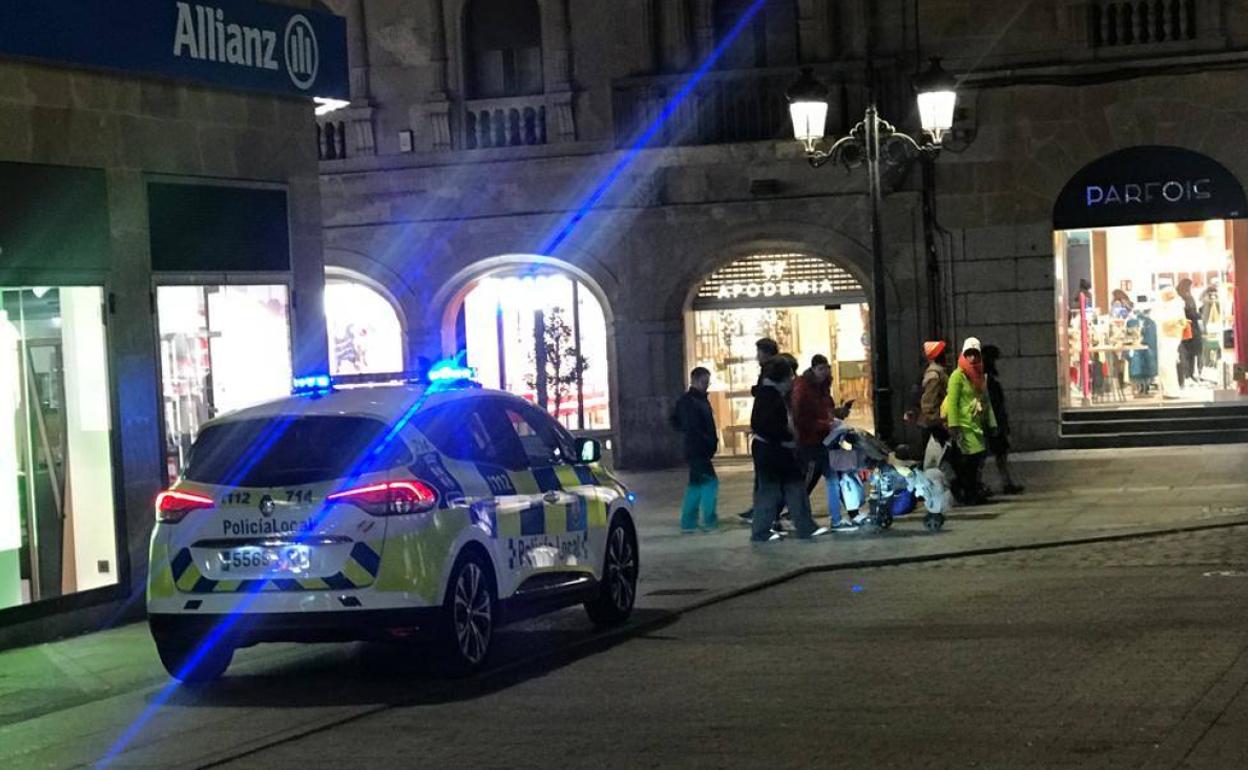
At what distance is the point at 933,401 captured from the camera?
20172 millimetres

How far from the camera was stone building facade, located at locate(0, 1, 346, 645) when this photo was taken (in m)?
13.4

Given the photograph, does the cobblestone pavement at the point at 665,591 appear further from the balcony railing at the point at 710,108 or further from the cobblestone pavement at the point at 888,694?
the balcony railing at the point at 710,108

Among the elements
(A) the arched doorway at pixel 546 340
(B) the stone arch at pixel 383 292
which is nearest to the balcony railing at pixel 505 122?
(A) the arched doorway at pixel 546 340

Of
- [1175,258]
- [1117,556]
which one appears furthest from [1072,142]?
[1117,556]

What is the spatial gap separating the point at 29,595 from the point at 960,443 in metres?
9.92

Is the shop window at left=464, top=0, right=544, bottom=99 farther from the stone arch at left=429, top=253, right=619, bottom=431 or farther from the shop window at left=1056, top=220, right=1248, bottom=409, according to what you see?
the shop window at left=1056, top=220, right=1248, bottom=409

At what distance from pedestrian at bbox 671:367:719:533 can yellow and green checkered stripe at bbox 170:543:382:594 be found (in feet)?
28.2

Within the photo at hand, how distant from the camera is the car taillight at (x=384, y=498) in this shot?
10688mm

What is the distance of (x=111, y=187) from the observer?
14.2 meters

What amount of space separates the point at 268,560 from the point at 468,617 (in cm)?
113

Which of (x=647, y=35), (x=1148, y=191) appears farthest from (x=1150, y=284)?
(x=647, y=35)

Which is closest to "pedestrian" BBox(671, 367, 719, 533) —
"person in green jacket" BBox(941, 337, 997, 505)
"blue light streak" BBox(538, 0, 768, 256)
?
"person in green jacket" BBox(941, 337, 997, 505)

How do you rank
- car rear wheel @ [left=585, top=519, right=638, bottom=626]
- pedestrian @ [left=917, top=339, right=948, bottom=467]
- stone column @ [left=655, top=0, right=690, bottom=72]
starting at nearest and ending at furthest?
1. car rear wheel @ [left=585, top=519, right=638, bottom=626]
2. pedestrian @ [left=917, top=339, right=948, bottom=467]
3. stone column @ [left=655, top=0, right=690, bottom=72]

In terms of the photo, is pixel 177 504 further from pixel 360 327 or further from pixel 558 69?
pixel 360 327
